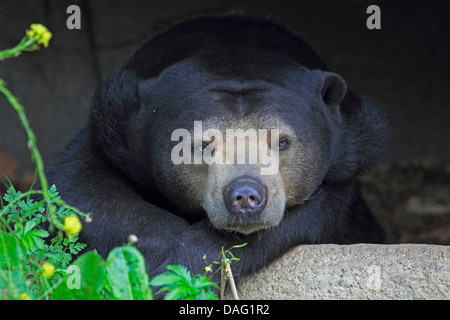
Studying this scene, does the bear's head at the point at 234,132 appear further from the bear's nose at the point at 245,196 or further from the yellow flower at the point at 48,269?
the yellow flower at the point at 48,269

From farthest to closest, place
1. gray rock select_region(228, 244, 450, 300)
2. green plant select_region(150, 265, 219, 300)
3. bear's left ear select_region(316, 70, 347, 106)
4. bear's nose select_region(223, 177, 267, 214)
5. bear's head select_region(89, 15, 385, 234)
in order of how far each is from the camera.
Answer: bear's left ear select_region(316, 70, 347, 106)
bear's head select_region(89, 15, 385, 234)
bear's nose select_region(223, 177, 267, 214)
gray rock select_region(228, 244, 450, 300)
green plant select_region(150, 265, 219, 300)

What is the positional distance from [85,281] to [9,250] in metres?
0.61

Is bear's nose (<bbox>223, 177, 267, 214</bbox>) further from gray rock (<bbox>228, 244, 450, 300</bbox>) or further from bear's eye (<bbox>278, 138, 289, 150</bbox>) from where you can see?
bear's eye (<bbox>278, 138, 289, 150</bbox>)

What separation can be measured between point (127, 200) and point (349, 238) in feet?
7.78

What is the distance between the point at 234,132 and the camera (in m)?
4.50

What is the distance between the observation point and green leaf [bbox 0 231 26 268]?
3479 mm

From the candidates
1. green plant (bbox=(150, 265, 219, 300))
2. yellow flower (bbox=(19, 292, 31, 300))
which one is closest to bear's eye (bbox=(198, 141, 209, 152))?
green plant (bbox=(150, 265, 219, 300))

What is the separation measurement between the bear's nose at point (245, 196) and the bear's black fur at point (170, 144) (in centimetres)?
42

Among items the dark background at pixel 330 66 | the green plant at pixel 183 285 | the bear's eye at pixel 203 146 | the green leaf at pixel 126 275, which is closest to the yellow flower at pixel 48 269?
the green leaf at pixel 126 275

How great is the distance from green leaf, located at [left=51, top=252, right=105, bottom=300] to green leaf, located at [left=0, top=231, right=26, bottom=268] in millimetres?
410

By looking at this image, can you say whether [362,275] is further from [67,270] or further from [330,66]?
[330,66]

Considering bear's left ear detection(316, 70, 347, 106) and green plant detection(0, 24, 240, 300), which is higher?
bear's left ear detection(316, 70, 347, 106)

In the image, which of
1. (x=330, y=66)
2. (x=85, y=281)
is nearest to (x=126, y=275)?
(x=85, y=281)

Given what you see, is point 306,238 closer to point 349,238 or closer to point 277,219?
point 277,219
